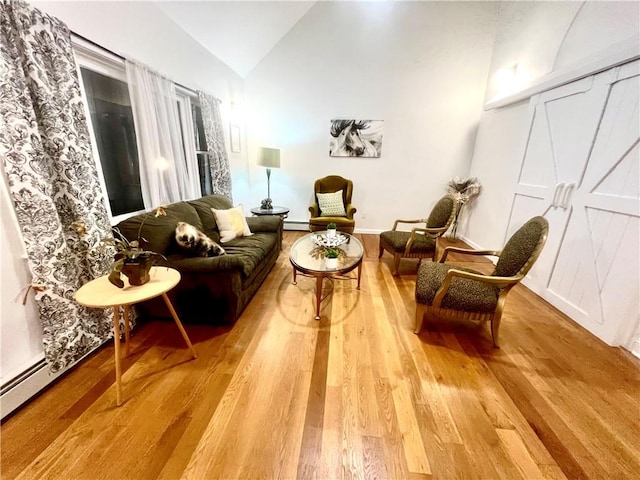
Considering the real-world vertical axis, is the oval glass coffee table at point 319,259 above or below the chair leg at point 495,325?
above

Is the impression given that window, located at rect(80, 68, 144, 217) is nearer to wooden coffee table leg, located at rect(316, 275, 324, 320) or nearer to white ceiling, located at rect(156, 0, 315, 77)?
white ceiling, located at rect(156, 0, 315, 77)

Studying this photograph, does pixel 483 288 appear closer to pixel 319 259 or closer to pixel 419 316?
pixel 419 316

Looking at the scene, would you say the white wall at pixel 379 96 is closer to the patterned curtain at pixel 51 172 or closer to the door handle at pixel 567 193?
the door handle at pixel 567 193

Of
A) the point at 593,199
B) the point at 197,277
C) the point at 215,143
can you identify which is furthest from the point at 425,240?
the point at 215,143

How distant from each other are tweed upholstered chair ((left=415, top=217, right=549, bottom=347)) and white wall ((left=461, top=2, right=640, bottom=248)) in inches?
66.2

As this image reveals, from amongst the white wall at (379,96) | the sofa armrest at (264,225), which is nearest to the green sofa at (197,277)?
the sofa armrest at (264,225)

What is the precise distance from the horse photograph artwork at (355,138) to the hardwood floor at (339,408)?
3.20m

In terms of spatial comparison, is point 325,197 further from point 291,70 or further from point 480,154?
point 480,154

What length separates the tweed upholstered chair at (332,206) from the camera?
3764 mm

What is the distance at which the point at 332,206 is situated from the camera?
404 cm

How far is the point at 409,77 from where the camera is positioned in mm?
4074

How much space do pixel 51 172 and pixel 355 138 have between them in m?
3.87

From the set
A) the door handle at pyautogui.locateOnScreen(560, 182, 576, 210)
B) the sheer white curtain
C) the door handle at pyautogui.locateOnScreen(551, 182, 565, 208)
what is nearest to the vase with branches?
the door handle at pyautogui.locateOnScreen(551, 182, 565, 208)

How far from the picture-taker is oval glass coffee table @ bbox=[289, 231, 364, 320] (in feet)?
6.79
